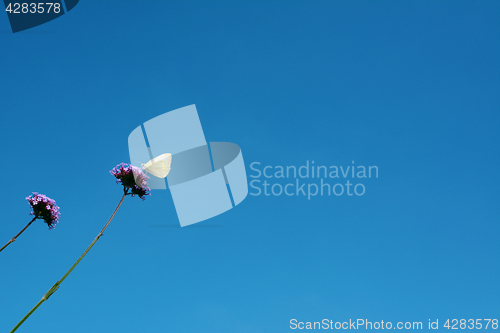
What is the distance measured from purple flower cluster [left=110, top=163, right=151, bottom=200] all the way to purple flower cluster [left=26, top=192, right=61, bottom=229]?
0.74 meters

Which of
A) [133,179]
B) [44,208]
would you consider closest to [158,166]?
[133,179]

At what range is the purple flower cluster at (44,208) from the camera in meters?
3.46

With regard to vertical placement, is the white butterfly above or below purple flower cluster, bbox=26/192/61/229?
above

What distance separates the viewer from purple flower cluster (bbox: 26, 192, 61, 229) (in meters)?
3.46

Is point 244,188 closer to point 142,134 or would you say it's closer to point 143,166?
point 142,134

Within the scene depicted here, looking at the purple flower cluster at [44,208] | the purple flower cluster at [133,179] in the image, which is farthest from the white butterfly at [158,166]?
the purple flower cluster at [44,208]

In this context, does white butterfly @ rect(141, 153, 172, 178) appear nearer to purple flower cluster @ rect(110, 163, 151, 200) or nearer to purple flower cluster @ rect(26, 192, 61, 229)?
purple flower cluster @ rect(110, 163, 151, 200)

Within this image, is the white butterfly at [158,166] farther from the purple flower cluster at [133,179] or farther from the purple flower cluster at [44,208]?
the purple flower cluster at [44,208]

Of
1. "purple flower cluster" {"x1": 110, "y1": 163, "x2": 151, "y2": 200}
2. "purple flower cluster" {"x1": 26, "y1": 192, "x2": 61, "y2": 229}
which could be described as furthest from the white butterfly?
"purple flower cluster" {"x1": 26, "y1": 192, "x2": 61, "y2": 229}

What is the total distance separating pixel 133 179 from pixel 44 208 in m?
0.98

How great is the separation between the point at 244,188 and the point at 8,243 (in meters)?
10.2

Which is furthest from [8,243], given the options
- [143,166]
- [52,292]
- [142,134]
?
[142,134]

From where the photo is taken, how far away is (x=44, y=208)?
3.47 m

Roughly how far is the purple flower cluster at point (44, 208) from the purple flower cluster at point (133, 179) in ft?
2.43
